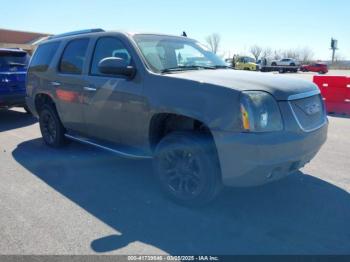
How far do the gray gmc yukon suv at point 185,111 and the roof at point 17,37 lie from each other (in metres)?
45.4

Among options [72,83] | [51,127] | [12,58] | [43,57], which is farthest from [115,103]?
[12,58]

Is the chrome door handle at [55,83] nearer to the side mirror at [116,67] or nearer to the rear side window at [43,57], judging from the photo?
the rear side window at [43,57]

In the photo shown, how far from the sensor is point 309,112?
3.79m

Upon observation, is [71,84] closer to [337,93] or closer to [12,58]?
[12,58]

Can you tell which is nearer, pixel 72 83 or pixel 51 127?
pixel 72 83

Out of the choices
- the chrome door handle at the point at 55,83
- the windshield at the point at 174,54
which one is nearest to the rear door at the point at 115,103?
the windshield at the point at 174,54

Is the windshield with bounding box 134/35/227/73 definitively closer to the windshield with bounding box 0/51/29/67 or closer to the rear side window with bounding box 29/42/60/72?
the rear side window with bounding box 29/42/60/72

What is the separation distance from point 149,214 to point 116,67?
168 centimetres

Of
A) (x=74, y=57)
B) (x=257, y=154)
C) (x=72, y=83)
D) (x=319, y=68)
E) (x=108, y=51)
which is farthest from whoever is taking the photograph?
(x=319, y=68)

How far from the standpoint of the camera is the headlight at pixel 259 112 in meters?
3.31

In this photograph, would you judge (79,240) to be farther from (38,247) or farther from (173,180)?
(173,180)

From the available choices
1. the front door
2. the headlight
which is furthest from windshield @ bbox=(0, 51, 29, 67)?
the headlight

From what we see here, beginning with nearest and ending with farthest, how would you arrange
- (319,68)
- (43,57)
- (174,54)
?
(174,54)
(43,57)
(319,68)

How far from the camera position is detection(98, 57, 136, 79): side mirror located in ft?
13.3
